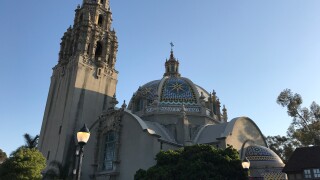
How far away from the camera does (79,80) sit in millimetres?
32406

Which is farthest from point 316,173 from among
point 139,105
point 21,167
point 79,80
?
point 79,80

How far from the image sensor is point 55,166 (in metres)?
28.2

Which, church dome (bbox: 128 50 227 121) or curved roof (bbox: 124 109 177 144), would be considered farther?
church dome (bbox: 128 50 227 121)

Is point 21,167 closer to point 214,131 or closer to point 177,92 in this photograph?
point 214,131

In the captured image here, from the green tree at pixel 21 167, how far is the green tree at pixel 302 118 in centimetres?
2522

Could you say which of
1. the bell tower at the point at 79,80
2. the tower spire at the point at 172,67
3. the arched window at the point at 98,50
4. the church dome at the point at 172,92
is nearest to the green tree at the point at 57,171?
the bell tower at the point at 79,80

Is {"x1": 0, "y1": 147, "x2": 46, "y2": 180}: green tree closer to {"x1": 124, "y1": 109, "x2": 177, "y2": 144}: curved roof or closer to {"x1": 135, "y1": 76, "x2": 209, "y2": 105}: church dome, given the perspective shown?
{"x1": 124, "y1": 109, "x2": 177, "y2": 144}: curved roof

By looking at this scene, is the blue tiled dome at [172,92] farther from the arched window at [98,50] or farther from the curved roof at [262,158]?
the curved roof at [262,158]

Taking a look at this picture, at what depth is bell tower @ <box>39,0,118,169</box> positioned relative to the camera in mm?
30844

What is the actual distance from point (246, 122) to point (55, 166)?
1924 centimetres

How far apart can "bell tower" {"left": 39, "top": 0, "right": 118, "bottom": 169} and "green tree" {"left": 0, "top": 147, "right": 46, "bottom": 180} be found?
602cm

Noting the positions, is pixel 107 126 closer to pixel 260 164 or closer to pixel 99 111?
pixel 99 111

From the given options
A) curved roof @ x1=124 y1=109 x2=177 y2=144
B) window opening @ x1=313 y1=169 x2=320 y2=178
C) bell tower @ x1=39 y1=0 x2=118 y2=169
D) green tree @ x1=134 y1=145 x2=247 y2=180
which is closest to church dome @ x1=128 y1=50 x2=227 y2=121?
curved roof @ x1=124 y1=109 x2=177 y2=144

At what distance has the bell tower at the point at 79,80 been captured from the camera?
101 feet
